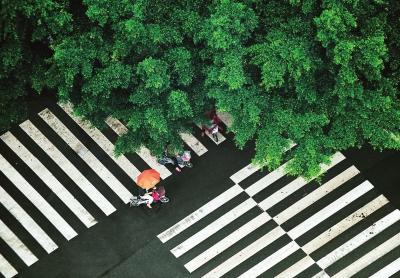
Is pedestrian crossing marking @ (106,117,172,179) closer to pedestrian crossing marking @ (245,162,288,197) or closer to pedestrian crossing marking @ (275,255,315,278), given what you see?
pedestrian crossing marking @ (245,162,288,197)

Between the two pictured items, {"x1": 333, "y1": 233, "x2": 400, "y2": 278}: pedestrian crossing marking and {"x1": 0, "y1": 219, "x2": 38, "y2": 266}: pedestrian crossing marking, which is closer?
{"x1": 333, "y1": 233, "x2": 400, "y2": 278}: pedestrian crossing marking

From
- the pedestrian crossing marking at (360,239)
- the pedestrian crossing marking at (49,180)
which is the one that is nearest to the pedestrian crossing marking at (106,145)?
the pedestrian crossing marking at (49,180)

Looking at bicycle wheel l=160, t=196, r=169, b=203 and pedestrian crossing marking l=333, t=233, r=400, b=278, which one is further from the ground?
bicycle wheel l=160, t=196, r=169, b=203

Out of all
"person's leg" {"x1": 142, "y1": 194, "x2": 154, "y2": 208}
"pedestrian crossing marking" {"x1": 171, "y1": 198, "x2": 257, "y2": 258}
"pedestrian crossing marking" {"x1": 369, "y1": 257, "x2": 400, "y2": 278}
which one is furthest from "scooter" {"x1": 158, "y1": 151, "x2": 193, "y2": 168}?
"pedestrian crossing marking" {"x1": 369, "y1": 257, "x2": 400, "y2": 278}

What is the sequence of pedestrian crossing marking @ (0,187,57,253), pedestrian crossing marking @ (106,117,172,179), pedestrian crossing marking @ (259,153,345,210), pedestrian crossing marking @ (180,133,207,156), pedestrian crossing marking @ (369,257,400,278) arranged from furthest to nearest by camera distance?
pedestrian crossing marking @ (180,133,207,156) → pedestrian crossing marking @ (106,117,172,179) → pedestrian crossing marking @ (259,153,345,210) → pedestrian crossing marking @ (0,187,57,253) → pedestrian crossing marking @ (369,257,400,278)

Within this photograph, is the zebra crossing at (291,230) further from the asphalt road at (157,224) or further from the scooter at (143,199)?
the scooter at (143,199)

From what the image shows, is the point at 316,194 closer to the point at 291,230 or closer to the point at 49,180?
the point at 291,230

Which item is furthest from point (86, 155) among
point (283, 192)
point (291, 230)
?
point (291, 230)
